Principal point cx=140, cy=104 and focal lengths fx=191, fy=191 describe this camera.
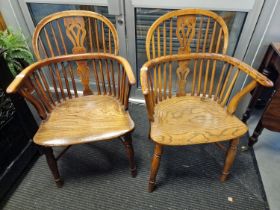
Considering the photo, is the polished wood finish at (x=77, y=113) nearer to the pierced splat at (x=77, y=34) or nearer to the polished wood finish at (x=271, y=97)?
the pierced splat at (x=77, y=34)

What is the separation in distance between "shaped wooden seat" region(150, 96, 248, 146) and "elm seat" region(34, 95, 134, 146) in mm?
175

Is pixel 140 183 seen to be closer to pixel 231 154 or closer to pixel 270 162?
pixel 231 154

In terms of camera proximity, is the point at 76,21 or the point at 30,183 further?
the point at 30,183

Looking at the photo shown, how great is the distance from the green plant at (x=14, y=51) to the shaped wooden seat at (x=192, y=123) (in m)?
1.11

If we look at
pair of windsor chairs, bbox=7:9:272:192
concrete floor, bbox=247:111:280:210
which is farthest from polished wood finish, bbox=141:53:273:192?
concrete floor, bbox=247:111:280:210

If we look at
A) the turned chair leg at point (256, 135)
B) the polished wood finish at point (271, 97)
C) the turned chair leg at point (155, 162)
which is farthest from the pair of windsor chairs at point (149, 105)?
the turned chair leg at point (256, 135)

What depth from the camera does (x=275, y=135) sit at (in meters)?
1.54

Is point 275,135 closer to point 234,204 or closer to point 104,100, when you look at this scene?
point 234,204

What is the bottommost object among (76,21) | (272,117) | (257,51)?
(272,117)

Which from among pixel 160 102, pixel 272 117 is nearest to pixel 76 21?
pixel 160 102

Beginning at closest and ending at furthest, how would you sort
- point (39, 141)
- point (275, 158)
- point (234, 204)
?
point (39, 141)
point (234, 204)
point (275, 158)

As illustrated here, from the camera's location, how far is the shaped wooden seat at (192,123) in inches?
37.7

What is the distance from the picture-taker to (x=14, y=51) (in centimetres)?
143

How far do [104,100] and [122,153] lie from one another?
0.45 meters
